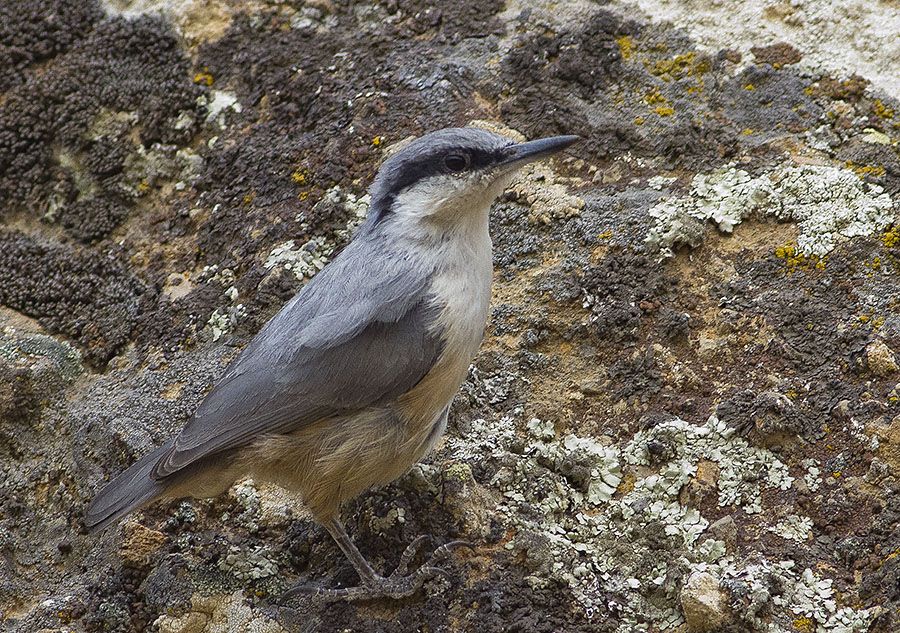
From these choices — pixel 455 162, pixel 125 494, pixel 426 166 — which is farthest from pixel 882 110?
pixel 125 494

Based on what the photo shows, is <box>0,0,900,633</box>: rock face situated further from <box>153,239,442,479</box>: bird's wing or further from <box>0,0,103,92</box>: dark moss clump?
<box>153,239,442,479</box>: bird's wing

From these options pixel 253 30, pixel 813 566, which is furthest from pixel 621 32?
pixel 813 566

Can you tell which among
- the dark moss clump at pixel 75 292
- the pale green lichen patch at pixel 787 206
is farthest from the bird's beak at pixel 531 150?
the dark moss clump at pixel 75 292

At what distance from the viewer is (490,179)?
3.96 metres

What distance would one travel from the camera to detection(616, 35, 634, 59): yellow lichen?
16.0 ft

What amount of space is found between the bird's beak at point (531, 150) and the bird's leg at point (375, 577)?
144 centimetres

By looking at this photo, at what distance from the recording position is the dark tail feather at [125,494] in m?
3.69

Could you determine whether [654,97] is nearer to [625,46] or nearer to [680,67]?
[680,67]

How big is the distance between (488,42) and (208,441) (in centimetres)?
246

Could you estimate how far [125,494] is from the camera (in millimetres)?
3729

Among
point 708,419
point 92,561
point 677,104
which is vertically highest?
point 677,104

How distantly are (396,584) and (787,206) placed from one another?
225cm

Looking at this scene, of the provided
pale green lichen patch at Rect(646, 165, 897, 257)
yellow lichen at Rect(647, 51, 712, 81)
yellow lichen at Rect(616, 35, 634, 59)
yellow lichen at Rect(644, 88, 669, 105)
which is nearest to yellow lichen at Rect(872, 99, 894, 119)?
pale green lichen patch at Rect(646, 165, 897, 257)

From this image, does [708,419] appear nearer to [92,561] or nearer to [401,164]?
[401,164]
